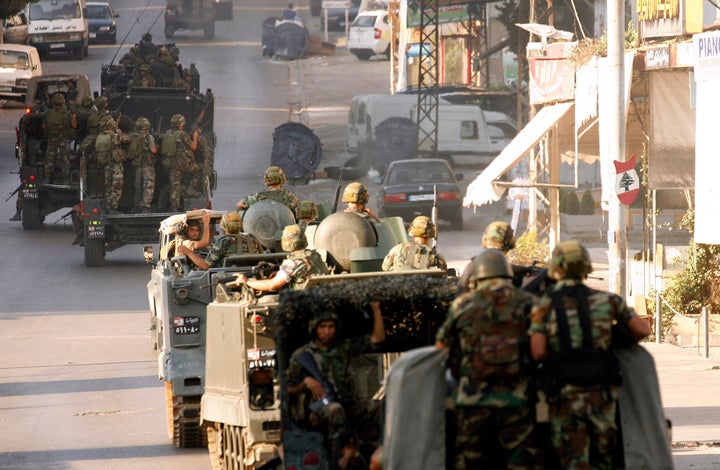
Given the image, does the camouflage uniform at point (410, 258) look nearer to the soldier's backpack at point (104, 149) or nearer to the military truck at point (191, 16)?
the soldier's backpack at point (104, 149)

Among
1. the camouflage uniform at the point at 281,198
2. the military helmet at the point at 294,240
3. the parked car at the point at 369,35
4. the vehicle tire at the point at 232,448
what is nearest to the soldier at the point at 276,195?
the camouflage uniform at the point at 281,198

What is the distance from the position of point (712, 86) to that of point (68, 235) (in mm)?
14417

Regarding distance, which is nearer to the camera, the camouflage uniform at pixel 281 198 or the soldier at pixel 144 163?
the camouflage uniform at pixel 281 198

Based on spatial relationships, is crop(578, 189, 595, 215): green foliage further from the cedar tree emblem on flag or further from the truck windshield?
the truck windshield

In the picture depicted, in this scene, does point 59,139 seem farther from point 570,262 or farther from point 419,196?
point 570,262

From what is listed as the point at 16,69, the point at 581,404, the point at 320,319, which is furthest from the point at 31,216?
the point at 581,404

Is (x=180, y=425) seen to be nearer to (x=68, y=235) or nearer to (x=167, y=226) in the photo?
(x=167, y=226)

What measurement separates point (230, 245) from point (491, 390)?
6330 mm

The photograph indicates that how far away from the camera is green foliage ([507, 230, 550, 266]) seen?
25.6 meters

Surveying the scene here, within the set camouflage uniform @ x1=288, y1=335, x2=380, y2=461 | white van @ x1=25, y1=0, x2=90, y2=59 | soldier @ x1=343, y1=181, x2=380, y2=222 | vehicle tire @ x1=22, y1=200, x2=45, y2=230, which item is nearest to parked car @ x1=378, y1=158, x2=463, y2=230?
vehicle tire @ x1=22, y1=200, x2=45, y2=230

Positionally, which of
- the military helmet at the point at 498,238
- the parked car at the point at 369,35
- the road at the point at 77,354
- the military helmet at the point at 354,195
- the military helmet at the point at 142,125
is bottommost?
the road at the point at 77,354

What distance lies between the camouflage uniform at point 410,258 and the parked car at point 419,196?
18.9 metres

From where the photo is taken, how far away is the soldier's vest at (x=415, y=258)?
12.9 metres

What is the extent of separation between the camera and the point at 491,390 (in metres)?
8.12
